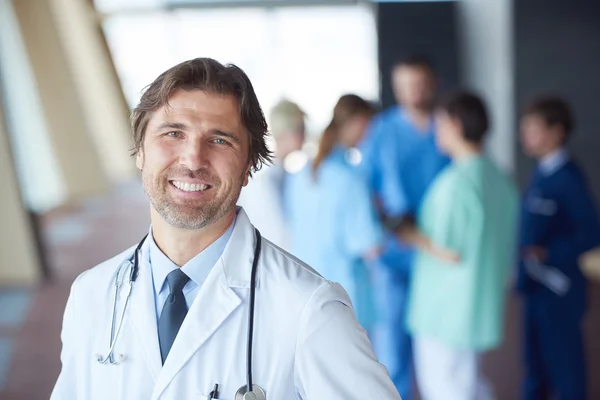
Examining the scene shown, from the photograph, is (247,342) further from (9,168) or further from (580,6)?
(580,6)

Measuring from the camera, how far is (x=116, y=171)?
12875 mm

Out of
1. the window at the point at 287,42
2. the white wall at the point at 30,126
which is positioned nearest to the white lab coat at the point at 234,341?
the white wall at the point at 30,126

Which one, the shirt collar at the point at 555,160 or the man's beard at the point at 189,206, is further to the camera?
the shirt collar at the point at 555,160

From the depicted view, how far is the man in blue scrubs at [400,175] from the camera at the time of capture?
3160 mm

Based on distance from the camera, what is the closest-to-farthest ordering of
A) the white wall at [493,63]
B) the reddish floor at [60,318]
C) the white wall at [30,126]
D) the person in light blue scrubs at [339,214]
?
the person in light blue scrubs at [339,214] < the reddish floor at [60,318] < the white wall at [493,63] < the white wall at [30,126]

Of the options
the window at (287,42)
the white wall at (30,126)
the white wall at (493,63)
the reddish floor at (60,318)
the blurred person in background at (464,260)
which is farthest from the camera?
the window at (287,42)

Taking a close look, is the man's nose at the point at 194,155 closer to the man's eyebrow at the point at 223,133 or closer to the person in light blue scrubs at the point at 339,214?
the man's eyebrow at the point at 223,133

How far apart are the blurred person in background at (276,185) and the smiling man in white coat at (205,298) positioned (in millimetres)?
1535

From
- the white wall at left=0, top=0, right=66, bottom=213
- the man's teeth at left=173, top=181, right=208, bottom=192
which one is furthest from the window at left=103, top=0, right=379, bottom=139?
the man's teeth at left=173, top=181, right=208, bottom=192

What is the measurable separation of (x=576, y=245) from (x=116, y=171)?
433 inches

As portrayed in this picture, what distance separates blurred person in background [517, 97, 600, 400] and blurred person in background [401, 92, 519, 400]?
0.98ft

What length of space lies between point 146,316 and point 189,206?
0.19 m

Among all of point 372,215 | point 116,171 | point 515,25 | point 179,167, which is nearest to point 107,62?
point 116,171

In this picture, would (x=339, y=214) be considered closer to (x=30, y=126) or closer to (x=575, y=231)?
(x=575, y=231)
